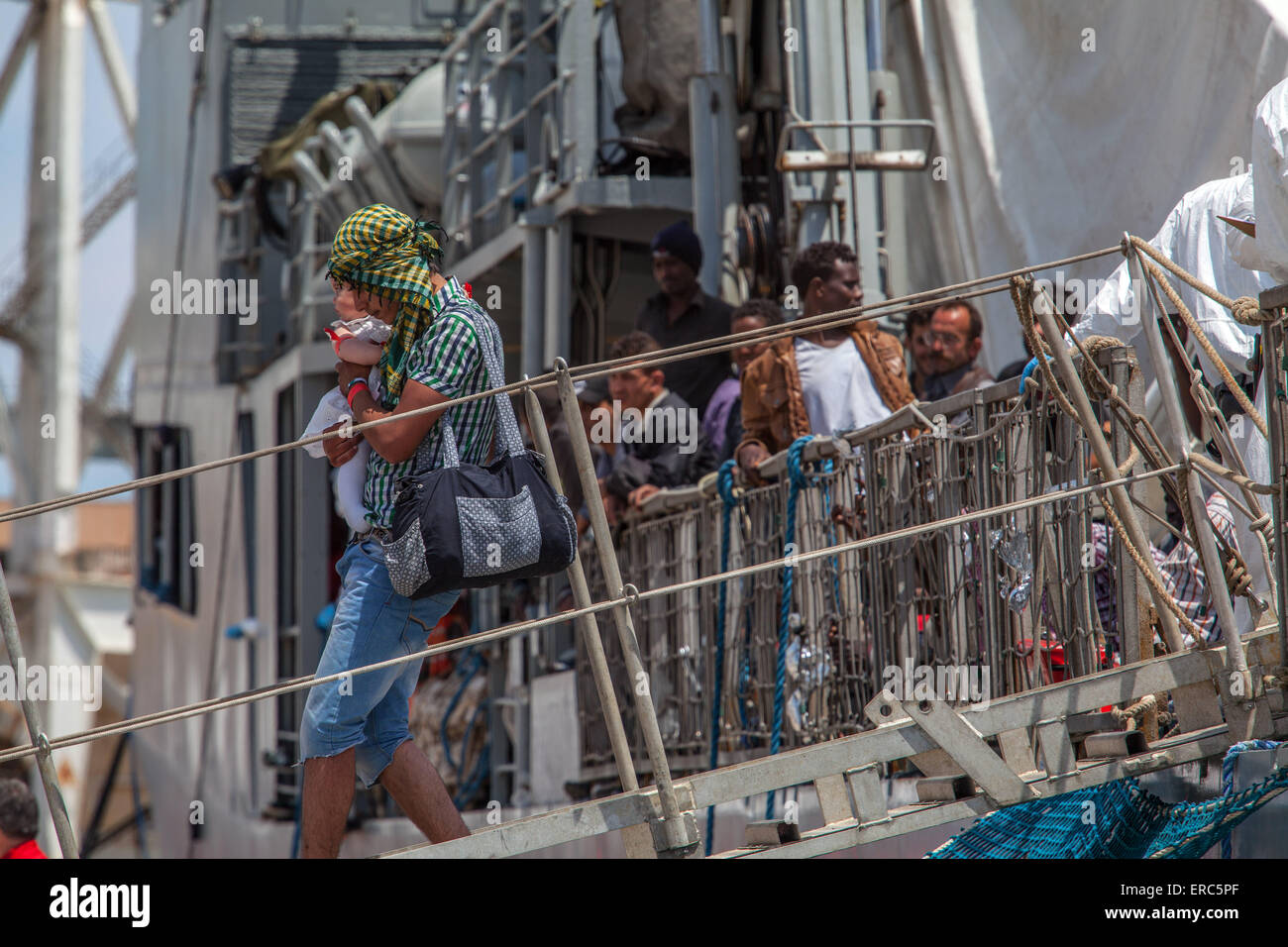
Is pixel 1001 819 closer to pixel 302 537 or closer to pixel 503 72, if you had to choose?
pixel 503 72

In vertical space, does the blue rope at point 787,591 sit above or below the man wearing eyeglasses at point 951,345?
below

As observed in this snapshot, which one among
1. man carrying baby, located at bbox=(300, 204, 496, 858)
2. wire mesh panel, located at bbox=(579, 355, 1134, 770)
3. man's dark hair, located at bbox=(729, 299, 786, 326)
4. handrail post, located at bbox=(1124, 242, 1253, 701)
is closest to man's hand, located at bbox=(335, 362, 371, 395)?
man carrying baby, located at bbox=(300, 204, 496, 858)

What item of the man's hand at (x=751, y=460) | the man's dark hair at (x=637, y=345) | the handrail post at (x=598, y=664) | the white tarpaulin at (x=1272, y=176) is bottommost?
the handrail post at (x=598, y=664)

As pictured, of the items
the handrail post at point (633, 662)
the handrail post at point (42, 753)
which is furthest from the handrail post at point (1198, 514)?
the handrail post at point (42, 753)

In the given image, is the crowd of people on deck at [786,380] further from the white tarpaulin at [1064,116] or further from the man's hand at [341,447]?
the man's hand at [341,447]

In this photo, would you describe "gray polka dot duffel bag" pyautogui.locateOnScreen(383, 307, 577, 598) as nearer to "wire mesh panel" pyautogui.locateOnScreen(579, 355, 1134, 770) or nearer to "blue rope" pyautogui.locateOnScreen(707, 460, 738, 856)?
"wire mesh panel" pyautogui.locateOnScreen(579, 355, 1134, 770)

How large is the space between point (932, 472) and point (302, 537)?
7562 millimetres

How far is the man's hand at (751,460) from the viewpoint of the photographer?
591 centimetres

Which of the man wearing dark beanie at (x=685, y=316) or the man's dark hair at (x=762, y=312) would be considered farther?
the man wearing dark beanie at (x=685, y=316)

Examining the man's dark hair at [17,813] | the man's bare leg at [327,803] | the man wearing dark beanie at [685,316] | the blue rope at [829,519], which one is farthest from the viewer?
the man wearing dark beanie at [685,316]

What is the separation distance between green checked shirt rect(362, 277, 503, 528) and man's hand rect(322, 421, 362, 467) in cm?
7

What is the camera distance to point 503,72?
10.4 metres

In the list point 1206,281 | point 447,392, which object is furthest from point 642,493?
point 447,392

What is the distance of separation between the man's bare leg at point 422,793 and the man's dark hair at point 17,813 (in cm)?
224
